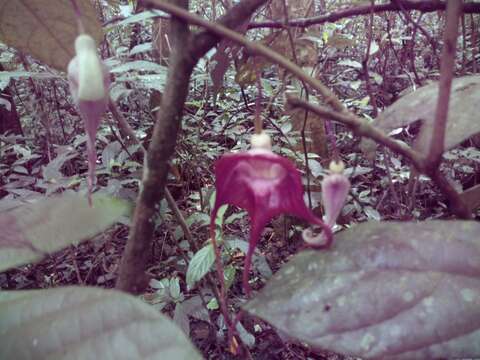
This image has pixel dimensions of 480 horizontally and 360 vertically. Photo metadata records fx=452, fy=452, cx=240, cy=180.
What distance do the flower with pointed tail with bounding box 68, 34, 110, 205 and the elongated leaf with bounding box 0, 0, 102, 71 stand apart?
203 millimetres

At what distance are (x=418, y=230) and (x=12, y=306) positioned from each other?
1.03ft

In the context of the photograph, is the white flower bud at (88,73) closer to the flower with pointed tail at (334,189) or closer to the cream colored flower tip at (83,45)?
the cream colored flower tip at (83,45)

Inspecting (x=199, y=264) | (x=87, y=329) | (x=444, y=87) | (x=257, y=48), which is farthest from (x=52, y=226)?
(x=199, y=264)

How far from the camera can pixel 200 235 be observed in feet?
5.05

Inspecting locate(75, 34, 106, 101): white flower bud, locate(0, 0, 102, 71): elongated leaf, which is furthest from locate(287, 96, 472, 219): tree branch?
locate(0, 0, 102, 71): elongated leaf

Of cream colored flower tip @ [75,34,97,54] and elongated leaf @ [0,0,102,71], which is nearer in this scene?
cream colored flower tip @ [75,34,97,54]

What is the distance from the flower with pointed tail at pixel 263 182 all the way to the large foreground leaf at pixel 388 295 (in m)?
0.03

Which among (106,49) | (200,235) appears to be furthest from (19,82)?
(200,235)

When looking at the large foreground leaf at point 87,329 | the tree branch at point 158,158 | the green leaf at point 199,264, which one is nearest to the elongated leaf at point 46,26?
the tree branch at point 158,158

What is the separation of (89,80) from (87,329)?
17cm

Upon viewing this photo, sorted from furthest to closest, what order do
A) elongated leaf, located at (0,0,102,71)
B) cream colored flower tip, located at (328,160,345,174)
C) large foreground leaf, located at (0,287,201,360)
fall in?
elongated leaf, located at (0,0,102,71) < cream colored flower tip, located at (328,160,345,174) < large foreground leaf, located at (0,287,201,360)

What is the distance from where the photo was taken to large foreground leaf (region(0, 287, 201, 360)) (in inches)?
10.6

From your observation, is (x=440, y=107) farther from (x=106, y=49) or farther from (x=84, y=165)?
(x=106, y=49)

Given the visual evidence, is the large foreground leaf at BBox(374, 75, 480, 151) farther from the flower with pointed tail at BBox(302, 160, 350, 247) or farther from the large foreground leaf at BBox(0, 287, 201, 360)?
the large foreground leaf at BBox(0, 287, 201, 360)
